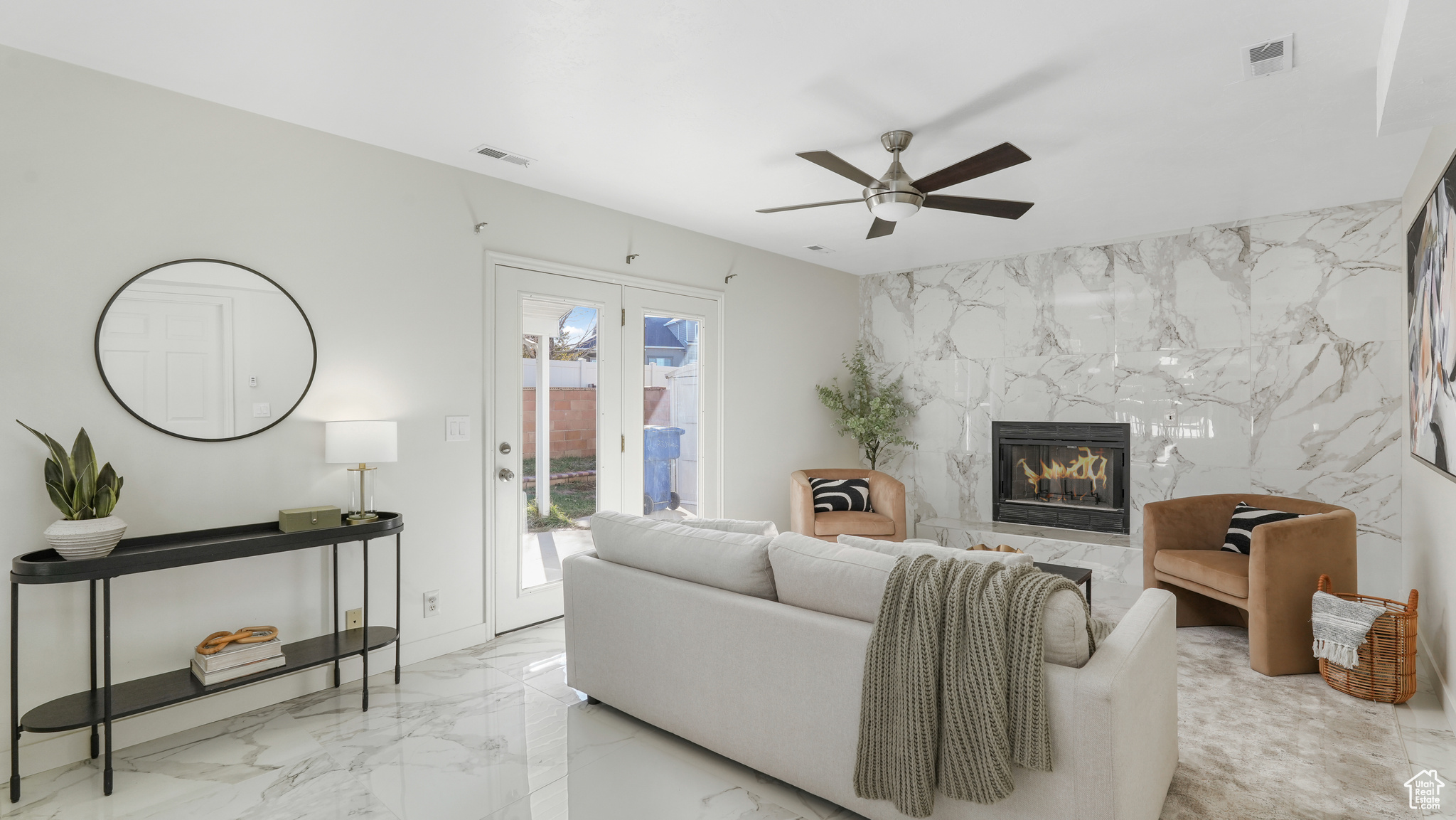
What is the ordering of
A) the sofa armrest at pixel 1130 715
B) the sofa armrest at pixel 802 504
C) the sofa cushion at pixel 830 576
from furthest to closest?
the sofa armrest at pixel 802 504
the sofa cushion at pixel 830 576
the sofa armrest at pixel 1130 715

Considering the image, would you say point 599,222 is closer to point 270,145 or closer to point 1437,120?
point 270,145

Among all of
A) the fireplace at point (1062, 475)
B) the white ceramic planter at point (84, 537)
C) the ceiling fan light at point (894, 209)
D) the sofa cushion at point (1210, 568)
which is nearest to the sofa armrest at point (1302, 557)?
the sofa cushion at point (1210, 568)

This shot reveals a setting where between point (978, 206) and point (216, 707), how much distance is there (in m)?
3.97

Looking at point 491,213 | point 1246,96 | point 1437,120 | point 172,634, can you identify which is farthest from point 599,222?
point 1437,120

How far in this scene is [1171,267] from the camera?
486 centimetres

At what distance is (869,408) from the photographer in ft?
20.2

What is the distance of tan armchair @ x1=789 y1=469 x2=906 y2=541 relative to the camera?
16.1 feet

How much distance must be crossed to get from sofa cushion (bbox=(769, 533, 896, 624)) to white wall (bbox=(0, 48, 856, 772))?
2123mm

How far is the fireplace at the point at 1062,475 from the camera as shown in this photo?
516 centimetres

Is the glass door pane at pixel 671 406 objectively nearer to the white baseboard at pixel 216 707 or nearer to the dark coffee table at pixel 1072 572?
the white baseboard at pixel 216 707

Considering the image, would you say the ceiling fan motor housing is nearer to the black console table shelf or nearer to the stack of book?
the black console table shelf

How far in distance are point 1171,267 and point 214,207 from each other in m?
5.62

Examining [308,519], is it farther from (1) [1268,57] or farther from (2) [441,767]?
(1) [1268,57]

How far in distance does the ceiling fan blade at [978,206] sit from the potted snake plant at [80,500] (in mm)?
3442
